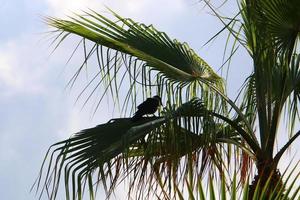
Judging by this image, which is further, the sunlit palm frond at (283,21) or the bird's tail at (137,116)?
the bird's tail at (137,116)

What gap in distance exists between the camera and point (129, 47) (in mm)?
4871

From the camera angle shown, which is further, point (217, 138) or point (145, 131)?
point (217, 138)

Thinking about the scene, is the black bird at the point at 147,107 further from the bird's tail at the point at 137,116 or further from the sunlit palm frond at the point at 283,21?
the sunlit palm frond at the point at 283,21

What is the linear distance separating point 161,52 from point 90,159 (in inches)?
45.8

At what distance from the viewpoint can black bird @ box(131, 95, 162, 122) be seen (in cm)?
485

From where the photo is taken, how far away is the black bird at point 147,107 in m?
4.85

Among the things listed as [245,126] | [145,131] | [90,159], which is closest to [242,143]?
[245,126]

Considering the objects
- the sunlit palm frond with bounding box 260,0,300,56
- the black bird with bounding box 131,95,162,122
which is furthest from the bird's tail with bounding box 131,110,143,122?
the sunlit palm frond with bounding box 260,0,300,56

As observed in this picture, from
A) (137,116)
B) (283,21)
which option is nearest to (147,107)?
(137,116)

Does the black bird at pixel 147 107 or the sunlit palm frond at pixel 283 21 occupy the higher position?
the sunlit palm frond at pixel 283 21

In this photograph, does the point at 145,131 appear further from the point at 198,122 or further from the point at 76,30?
the point at 76,30

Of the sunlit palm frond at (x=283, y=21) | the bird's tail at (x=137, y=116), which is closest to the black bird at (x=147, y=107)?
the bird's tail at (x=137, y=116)

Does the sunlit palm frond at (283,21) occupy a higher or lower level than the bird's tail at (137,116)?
higher

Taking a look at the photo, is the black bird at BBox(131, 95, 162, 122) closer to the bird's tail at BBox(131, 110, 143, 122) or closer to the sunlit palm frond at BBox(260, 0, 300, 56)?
the bird's tail at BBox(131, 110, 143, 122)
